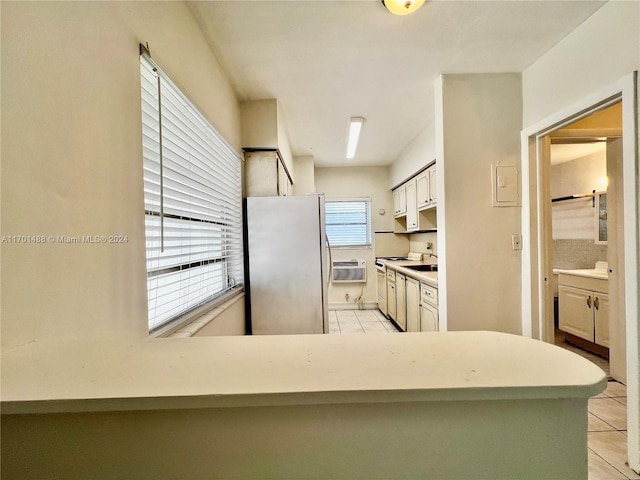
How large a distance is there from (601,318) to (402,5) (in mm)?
3332

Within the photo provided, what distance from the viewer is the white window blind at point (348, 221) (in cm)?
494

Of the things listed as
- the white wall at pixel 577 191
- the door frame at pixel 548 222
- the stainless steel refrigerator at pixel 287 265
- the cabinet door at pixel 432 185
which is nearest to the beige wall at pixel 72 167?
the stainless steel refrigerator at pixel 287 265

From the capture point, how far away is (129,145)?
1.02m

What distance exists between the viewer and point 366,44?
179 centimetres

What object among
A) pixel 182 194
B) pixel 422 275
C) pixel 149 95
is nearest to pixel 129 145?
pixel 149 95

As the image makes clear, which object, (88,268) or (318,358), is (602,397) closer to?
(318,358)

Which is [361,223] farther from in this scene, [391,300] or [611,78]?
[611,78]

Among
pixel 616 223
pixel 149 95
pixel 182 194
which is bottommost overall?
pixel 616 223

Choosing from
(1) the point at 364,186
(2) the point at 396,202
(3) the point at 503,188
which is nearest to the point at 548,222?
(3) the point at 503,188

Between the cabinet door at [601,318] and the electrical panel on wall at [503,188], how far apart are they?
1.53m

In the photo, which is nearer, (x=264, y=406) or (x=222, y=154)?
(x=264, y=406)

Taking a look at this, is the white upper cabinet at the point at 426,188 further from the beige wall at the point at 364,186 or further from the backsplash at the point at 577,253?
the backsplash at the point at 577,253

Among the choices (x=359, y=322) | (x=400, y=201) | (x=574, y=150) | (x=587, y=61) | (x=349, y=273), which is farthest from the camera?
(x=349, y=273)

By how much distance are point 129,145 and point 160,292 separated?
0.67m
